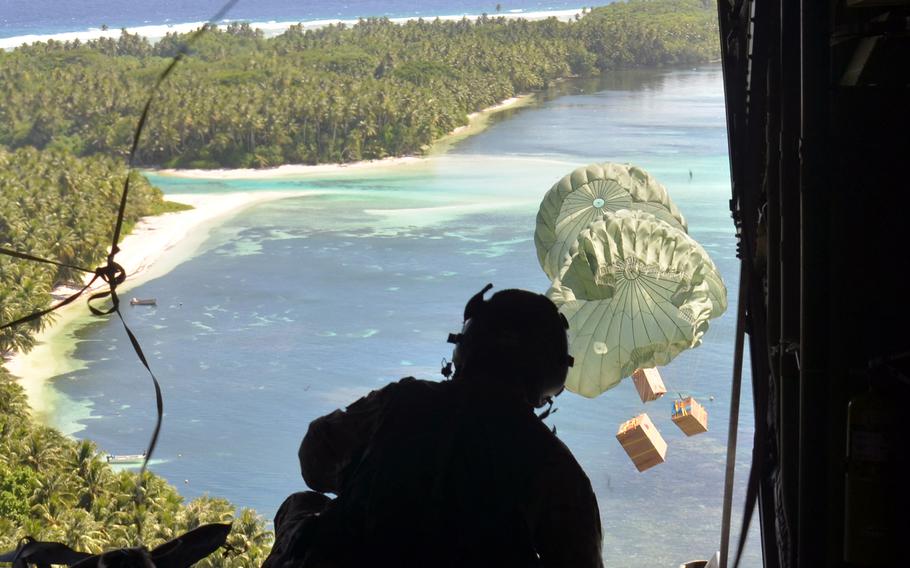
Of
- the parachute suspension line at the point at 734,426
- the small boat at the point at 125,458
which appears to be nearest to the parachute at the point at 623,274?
the parachute suspension line at the point at 734,426

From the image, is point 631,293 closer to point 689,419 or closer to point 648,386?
point 648,386

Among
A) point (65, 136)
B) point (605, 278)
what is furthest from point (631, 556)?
point (65, 136)

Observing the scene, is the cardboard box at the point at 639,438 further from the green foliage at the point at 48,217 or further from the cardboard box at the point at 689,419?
the green foliage at the point at 48,217

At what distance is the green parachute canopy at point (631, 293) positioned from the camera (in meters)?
15.8

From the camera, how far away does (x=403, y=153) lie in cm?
6078

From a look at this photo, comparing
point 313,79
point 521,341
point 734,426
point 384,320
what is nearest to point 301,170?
point 313,79

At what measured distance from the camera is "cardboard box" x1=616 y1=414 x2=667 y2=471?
22.0m

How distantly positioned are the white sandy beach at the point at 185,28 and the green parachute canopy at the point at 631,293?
51.4 m

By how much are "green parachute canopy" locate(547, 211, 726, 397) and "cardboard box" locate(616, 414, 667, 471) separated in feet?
14.8

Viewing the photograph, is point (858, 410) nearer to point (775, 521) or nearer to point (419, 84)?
point (775, 521)

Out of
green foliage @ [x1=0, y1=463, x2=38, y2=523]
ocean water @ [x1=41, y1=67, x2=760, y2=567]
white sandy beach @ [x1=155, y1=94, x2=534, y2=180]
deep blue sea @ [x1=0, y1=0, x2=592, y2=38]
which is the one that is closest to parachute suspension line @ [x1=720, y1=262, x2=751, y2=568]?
green foliage @ [x1=0, y1=463, x2=38, y2=523]

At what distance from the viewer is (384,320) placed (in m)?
47.0

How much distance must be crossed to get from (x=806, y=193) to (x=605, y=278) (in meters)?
15.0

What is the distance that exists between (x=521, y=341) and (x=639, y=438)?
74.4 ft
